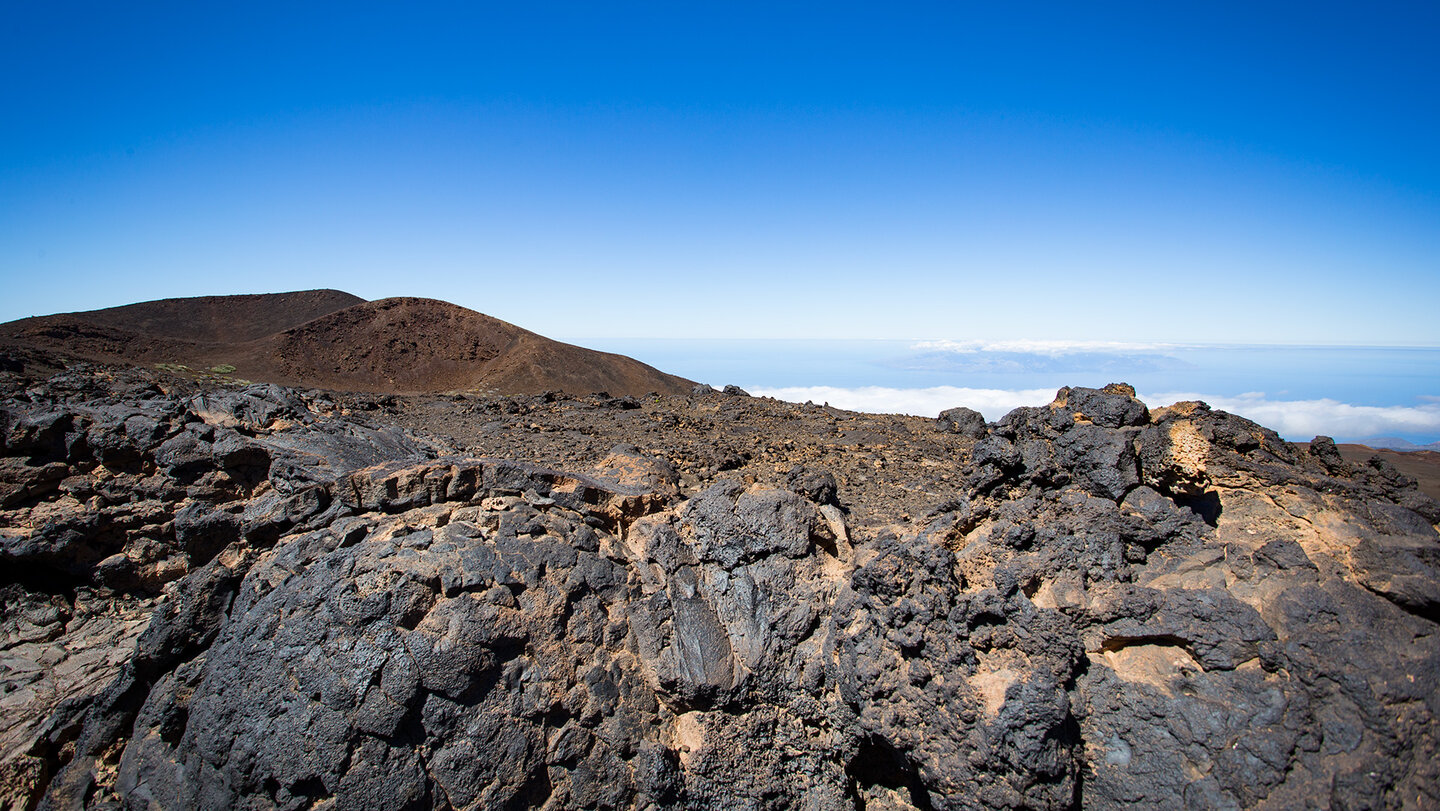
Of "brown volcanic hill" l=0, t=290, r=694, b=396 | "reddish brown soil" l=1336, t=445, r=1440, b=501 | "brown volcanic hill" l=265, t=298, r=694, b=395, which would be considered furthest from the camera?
"brown volcanic hill" l=265, t=298, r=694, b=395

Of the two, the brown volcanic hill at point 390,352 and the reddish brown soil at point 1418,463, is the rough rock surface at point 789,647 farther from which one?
the brown volcanic hill at point 390,352

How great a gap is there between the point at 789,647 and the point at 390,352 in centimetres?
3387

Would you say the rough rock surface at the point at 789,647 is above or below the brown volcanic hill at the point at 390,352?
below

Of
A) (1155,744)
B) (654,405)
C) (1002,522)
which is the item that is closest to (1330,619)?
(1155,744)

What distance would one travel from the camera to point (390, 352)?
33156 millimetres

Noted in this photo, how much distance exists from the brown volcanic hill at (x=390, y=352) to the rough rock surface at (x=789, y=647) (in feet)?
74.5

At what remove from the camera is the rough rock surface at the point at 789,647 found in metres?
3.49

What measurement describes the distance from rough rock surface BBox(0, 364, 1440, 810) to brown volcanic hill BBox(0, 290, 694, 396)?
894 inches

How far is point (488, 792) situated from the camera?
12.9 ft

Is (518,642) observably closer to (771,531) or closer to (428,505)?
(428,505)

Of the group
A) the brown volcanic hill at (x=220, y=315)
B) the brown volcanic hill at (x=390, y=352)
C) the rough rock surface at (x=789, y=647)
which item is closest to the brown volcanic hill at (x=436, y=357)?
the brown volcanic hill at (x=390, y=352)

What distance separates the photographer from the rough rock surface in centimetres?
349

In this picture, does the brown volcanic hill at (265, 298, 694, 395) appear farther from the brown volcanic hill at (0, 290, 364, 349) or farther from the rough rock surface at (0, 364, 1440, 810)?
the rough rock surface at (0, 364, 1440, 810)

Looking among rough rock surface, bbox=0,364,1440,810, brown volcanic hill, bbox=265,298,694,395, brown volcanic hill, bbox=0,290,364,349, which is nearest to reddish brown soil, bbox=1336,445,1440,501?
rough rock surface, bbox=0,364,1440,810
